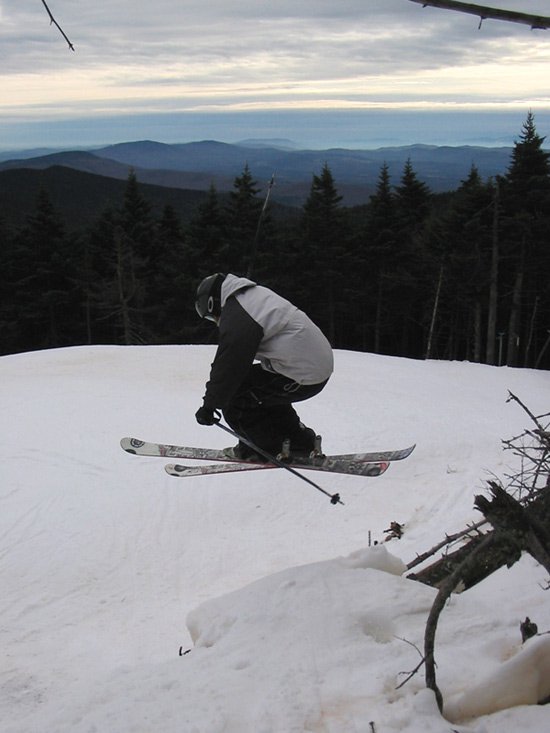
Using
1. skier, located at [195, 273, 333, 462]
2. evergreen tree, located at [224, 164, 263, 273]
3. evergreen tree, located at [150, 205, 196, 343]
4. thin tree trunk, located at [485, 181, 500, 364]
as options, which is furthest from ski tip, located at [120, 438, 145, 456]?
evergreen tree, located at [224, 164, 263, 273]

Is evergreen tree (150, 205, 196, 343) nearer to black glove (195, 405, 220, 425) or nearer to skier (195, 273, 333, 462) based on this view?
skier (195, 273, 333, 462)

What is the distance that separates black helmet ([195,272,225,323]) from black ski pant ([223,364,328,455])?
73 cm

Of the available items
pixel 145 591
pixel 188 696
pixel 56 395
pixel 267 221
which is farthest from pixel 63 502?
pixel 267 221

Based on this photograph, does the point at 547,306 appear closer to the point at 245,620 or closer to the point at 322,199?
the point at 322,199

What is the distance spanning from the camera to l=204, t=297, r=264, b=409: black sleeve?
4.97 metres

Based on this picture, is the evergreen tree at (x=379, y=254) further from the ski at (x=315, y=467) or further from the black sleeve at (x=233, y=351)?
the black sleeve at (x=233, y=351)

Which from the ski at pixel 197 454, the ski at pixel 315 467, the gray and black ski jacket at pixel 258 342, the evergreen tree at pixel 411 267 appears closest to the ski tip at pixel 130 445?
the ski at pixel 197 454

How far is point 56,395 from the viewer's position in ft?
37.6

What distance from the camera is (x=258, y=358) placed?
215 inches

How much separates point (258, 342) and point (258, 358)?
1.53 ft

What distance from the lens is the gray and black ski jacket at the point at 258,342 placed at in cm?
498

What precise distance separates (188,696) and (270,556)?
3.82 meters

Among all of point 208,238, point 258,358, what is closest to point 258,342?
point 258,358

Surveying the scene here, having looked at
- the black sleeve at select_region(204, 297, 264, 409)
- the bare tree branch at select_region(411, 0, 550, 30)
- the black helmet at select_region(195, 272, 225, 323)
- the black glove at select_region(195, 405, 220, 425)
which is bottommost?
the black glove at select_region(195, 405, 220, 425)
